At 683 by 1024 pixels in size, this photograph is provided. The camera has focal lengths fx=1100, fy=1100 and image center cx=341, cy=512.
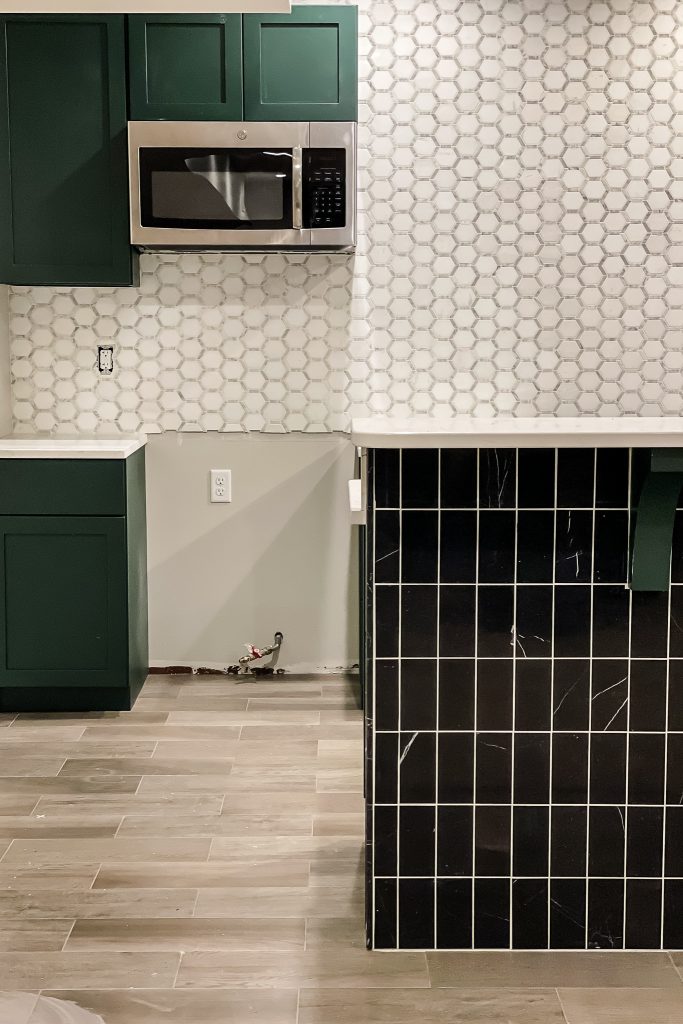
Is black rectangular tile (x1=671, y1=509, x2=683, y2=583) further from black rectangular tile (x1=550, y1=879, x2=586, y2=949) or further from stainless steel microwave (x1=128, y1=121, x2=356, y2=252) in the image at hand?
stainless steel microwave (x1=128, y1=121, x2=356, y2=252)

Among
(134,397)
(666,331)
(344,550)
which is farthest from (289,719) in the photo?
(666,331)

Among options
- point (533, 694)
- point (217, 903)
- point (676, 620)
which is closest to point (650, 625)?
point (676, 620)

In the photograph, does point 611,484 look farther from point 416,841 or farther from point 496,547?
point 416,841

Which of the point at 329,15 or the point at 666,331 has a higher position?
the point at 329,15

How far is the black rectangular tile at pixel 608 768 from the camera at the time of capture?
218 cm

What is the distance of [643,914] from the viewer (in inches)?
88.0

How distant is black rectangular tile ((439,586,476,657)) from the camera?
2148 mm

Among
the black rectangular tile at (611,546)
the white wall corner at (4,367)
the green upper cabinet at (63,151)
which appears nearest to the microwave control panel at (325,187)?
the green upper cabinet at (63,151)

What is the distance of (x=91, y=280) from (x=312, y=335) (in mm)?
814

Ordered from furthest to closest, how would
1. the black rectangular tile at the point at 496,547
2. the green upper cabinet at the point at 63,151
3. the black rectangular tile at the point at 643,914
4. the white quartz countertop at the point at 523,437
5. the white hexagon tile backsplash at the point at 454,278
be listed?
the white hexagon tile backsplash at the point at 454,278 < the green upper cabinet at the point at 63,151 < the black rectangular tile at the point at 643,914 < the black rectangular tile at the point at 496,547 < the white quartz countertop at the point at 523,437

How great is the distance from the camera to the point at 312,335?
4.05 metres

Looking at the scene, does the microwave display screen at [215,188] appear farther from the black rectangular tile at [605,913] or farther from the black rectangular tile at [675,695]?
the black rectangular tile at [605,913]

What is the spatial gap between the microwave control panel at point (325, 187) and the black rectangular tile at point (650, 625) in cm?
202

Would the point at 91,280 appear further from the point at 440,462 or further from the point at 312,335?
the point at 440,462
